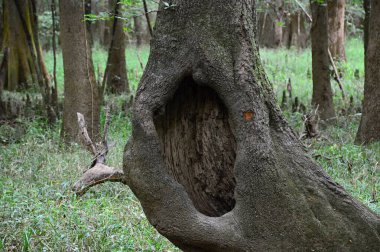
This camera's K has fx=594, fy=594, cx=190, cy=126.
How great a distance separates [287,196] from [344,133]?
6715 mm

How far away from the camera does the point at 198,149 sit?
13.5ft

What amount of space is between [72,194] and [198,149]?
8.67 feet

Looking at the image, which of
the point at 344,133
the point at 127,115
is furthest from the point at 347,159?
the point at 127,115

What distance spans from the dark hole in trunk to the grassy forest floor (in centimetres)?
112

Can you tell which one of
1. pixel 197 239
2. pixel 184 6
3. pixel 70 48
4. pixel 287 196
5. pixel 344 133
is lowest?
pixel 344 133

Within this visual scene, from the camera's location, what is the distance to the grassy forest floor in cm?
512

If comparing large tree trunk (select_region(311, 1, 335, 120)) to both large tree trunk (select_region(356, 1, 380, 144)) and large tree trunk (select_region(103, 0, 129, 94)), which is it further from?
large tree trunk (select_region(103, 0, 129, 94))

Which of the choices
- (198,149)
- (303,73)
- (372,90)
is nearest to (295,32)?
(303,73)

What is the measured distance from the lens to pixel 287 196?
376cm

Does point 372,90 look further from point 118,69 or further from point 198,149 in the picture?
point 118,69

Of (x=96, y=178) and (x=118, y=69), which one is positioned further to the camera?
(x=118, y=69)

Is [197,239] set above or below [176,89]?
below

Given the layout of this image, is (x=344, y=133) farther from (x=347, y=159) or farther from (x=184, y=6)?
(x=184, y=6)

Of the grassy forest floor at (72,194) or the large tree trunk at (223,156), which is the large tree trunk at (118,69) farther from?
the large tree trunk at (223,156)
